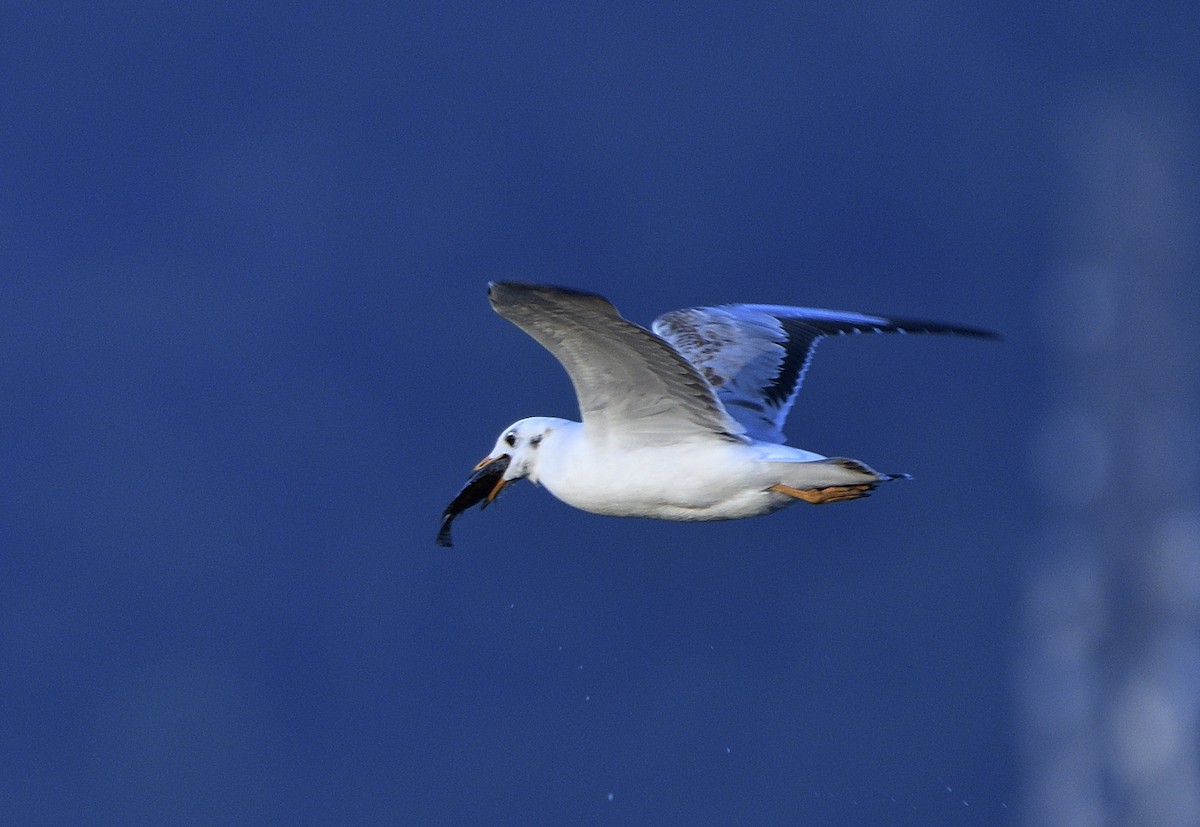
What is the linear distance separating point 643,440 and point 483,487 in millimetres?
1661

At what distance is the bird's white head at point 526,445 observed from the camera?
48.2 ft

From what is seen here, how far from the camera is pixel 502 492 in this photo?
15.3 meters

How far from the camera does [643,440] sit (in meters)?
14.0

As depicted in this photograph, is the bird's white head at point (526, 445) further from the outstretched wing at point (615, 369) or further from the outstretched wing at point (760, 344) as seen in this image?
the outstretched wing at point (760, 344)

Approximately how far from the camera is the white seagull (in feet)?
42.5

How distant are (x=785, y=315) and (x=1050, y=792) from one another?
44177 mm

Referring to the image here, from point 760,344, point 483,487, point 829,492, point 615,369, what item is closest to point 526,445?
point 483,487

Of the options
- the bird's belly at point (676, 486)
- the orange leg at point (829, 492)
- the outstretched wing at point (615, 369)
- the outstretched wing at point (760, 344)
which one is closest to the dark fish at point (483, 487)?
the bird's belly at point (676, 486)

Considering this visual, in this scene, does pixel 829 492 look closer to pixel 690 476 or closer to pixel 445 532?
pixel 690 476

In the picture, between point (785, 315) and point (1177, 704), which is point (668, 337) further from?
point (1177, 704)

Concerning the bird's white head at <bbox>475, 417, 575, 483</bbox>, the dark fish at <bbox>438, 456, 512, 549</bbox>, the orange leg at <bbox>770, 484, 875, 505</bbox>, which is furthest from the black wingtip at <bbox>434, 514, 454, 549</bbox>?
the orange leg at <bbox>770, 484, 875, 505</bbox>

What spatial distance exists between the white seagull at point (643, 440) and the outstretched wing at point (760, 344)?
3 cm

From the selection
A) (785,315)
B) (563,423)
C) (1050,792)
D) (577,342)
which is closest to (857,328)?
(785,315)

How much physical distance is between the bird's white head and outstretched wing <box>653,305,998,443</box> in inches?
42.8
